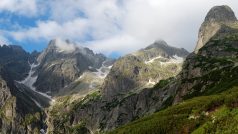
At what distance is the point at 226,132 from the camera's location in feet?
648

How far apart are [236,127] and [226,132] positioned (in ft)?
18.4

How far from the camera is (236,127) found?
200 metres
